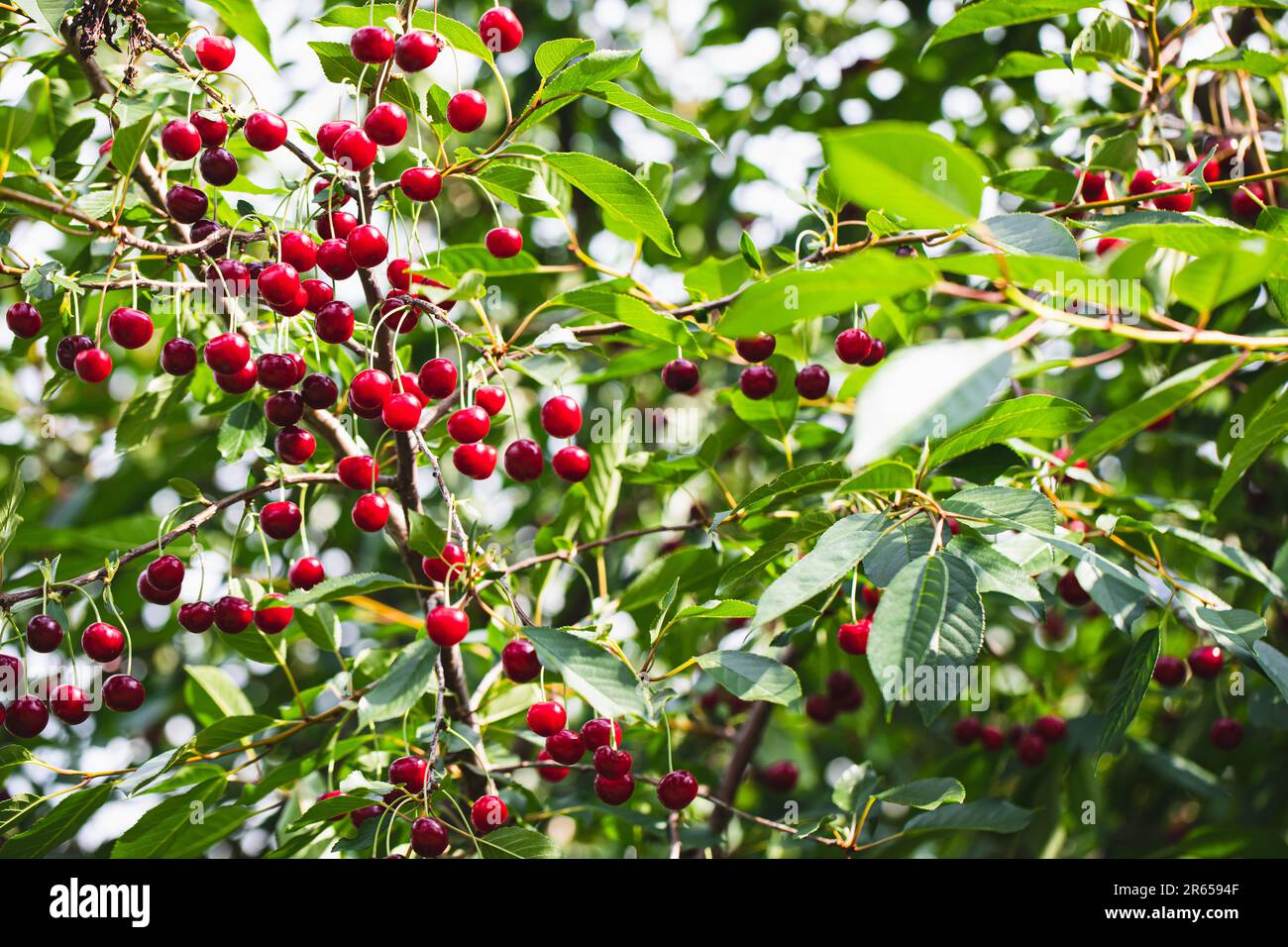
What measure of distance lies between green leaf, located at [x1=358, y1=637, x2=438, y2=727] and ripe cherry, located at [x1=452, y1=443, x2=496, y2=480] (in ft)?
0.82

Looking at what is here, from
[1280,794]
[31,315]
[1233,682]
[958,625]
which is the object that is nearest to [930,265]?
[958,625]

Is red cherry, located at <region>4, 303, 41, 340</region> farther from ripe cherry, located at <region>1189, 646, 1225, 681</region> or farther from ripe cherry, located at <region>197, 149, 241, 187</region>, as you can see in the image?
ripe cherry, located at <region>1189, 646, 1225, 681</region>

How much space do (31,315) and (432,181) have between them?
0.66 meters

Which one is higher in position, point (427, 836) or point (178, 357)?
point (178, 357)

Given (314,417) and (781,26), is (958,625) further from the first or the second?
(781,26)

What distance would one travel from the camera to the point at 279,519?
147 cm

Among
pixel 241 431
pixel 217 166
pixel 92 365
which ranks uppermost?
pixel 217 166

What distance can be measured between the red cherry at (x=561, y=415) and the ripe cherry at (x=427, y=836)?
1.88 ft

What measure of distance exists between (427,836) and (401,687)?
0.21 meters

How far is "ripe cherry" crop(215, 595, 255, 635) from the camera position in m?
1.46

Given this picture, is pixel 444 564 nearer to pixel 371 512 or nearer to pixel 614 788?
pixel 371 512

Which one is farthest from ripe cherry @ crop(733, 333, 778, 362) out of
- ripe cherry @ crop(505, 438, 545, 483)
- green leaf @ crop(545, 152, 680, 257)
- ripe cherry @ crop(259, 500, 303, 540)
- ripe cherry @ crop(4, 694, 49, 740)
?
ripe cherry @ crop(4, 694, 49, 740)

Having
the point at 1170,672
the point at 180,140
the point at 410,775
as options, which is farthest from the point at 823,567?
the point at 1170,672

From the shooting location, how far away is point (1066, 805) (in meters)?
2.31
